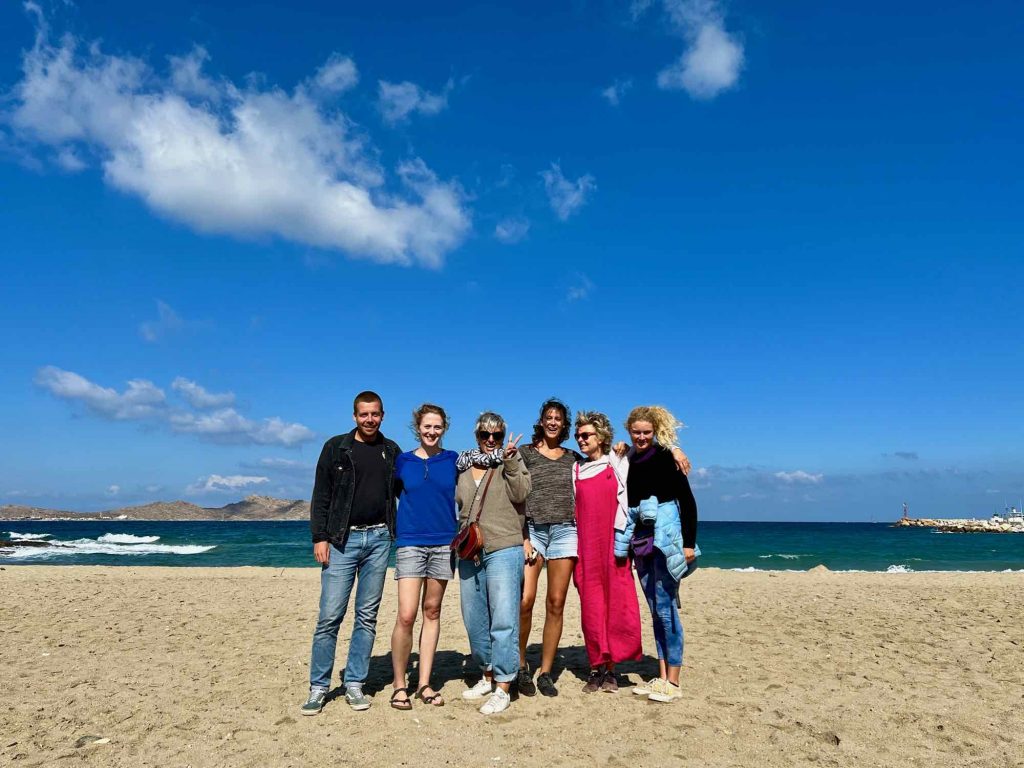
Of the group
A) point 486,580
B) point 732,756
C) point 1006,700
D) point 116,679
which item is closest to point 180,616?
point 116,679

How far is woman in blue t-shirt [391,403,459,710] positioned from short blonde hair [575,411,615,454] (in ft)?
3.68

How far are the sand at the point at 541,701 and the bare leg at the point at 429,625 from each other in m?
0.24

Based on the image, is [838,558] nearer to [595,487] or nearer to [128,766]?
[595,487]

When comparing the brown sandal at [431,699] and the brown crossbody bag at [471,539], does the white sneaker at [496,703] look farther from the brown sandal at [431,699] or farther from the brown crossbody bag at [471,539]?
the brown crossbody bag at [471,539]

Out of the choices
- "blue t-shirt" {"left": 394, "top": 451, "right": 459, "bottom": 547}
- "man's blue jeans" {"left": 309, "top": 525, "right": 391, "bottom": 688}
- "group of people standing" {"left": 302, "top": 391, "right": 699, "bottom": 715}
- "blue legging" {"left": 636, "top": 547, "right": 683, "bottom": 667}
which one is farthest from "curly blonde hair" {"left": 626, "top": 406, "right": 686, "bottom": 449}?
"man's blue jeans" {"left": 309, "top": 525, "right": 391, "bottom": 688}

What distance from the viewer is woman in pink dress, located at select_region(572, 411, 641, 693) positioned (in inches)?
198

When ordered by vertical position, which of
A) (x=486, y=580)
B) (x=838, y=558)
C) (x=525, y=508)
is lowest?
(x=838, y=558)

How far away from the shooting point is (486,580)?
477cm

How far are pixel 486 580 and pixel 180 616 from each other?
6.59 m

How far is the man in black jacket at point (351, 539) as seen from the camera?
4684 mm

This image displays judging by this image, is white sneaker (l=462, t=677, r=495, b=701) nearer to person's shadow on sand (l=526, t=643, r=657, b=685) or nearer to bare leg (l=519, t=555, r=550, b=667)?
bare leg (l=519, t=555, r=550, b=667)

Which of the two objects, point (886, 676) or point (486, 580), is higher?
point (486, 580)

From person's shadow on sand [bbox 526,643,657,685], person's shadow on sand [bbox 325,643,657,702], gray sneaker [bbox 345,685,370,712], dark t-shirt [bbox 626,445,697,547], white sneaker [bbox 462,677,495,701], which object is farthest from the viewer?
person's shadow on sand [bbox 526,643,657,685]

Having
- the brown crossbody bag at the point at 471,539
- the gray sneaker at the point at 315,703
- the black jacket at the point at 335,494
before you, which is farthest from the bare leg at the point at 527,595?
the gray sneaker at the point at 315,703
